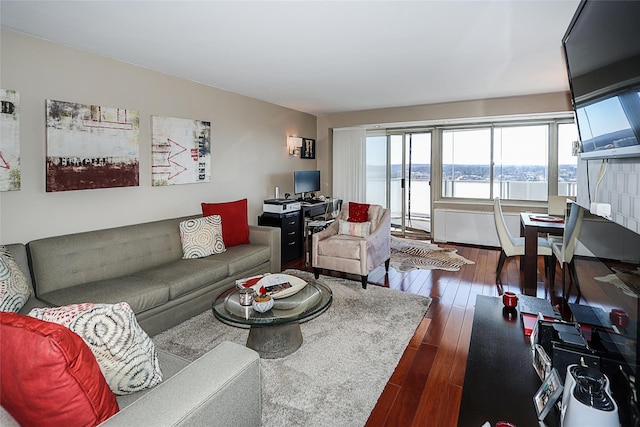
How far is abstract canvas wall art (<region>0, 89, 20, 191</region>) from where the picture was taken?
2.51 meters

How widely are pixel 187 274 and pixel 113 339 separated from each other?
1.78 meters

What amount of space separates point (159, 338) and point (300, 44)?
8.74ft

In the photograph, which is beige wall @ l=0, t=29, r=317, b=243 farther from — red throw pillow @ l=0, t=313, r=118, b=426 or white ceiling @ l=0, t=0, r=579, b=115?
red throw pillow @ l=0, t=313, r=118, b=426

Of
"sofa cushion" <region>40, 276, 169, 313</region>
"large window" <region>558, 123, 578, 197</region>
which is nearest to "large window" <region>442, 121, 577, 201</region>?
"large window" <region>558, 123, 578, 197</region>

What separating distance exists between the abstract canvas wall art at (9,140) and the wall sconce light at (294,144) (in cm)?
371

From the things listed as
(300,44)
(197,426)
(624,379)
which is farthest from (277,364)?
(300,44)

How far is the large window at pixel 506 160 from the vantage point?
17.9 ft

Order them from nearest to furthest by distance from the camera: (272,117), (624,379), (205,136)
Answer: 1. (624,379)
2. (205,136)
3. (272,117)

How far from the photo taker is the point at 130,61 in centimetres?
334

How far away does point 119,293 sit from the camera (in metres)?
2.47

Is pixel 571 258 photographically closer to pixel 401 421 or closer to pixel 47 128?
pixel 401 421

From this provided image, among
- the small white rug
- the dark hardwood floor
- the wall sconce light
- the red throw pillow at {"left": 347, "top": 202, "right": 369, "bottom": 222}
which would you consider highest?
the wall sconce light

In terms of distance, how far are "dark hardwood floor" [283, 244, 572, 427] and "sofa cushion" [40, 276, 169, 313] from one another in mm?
1770

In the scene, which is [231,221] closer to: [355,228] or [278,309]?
[355,228]
